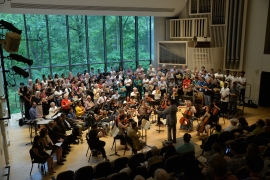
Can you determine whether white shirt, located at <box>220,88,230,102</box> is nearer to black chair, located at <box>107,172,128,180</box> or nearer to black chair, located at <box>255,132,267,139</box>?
black chair, located at <box>255,132,267,139</box>

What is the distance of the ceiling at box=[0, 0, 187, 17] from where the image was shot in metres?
10.0

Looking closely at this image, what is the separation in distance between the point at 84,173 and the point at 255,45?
997 cm

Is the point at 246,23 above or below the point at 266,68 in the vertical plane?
above

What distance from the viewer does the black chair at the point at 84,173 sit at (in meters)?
5.03

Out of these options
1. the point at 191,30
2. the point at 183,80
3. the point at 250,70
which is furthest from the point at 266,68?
the point at 191,30

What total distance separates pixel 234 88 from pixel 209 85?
0.99 m

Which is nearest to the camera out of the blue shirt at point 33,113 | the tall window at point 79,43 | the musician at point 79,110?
the blue shirt at point 33,113

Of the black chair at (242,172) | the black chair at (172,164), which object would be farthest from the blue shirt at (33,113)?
the black chair at (242,172)

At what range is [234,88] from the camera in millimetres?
10375

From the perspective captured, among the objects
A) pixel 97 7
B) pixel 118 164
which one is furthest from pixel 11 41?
pixel 97 7

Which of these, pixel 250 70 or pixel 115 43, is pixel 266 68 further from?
pixel 115 43

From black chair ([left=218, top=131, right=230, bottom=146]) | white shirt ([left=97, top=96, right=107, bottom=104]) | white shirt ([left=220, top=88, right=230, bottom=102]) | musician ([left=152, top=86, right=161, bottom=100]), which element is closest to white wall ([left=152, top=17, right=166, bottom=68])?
musician ([left=152, top=86, right=161, bottom=100])

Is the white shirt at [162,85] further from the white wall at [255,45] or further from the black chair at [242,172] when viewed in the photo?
the black chair at [242,172]

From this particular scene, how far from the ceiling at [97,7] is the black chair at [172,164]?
26.4 ft
